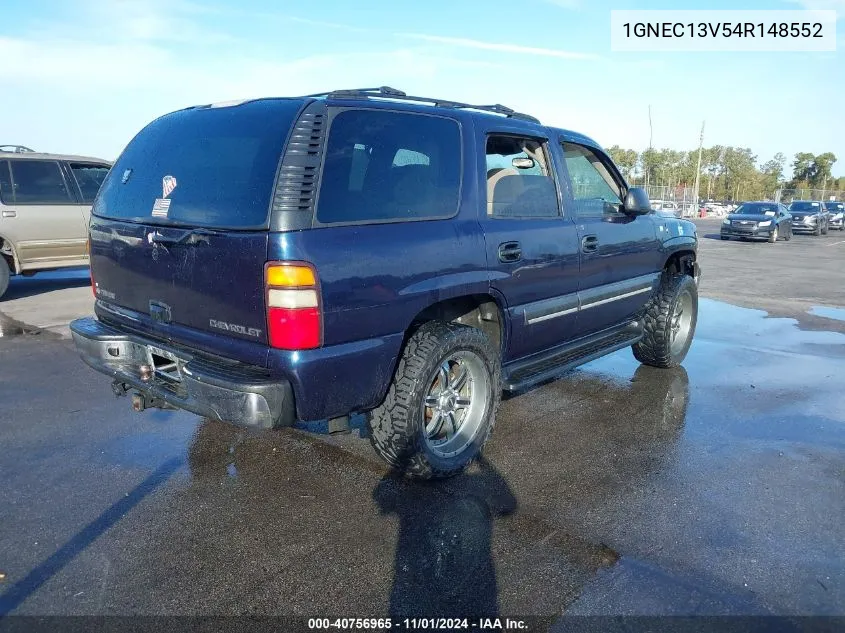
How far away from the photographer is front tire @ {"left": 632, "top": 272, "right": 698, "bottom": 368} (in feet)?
17.9

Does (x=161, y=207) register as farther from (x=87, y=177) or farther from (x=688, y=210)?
(x=688, y=210)

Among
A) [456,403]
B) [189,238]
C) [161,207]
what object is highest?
[161,207]

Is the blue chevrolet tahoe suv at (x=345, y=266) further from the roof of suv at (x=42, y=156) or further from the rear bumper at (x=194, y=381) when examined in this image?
the roof of suv at (x=42, y=156)

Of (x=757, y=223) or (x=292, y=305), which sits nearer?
(x=292, y=305)

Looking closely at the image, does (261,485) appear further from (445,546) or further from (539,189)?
(539,189)

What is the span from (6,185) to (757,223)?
70.7ft

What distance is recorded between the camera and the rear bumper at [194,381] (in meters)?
2.72

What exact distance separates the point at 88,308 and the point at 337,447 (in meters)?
5.60

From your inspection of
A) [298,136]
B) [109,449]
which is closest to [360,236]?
[298,136]

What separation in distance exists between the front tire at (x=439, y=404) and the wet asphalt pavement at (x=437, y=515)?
162 millimetres

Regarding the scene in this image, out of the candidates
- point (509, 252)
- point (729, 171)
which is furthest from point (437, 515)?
point (729, 171)

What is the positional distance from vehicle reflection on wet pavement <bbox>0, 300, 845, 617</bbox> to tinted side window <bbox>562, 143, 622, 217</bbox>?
145 cm

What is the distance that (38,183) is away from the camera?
8695 mm

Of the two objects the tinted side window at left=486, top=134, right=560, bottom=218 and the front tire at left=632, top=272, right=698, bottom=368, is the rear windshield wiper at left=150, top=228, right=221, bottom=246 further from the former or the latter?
the front tire at left=632, top=272, right=698, bottom=368
